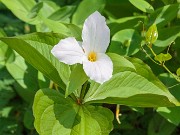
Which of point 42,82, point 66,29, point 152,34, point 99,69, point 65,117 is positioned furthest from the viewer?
point 42,82

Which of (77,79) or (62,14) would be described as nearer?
(77,79)

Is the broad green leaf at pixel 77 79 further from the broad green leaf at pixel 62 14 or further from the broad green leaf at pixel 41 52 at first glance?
the broad green leaf at pixel 62 14

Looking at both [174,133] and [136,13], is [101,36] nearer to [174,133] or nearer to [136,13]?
[136,13]

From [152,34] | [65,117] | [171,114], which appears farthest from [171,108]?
[65,117]

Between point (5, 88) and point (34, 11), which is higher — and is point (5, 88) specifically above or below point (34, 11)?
below

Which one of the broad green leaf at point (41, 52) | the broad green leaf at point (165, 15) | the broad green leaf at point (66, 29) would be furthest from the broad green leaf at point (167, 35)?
the broad green leaf at point (41, 52)

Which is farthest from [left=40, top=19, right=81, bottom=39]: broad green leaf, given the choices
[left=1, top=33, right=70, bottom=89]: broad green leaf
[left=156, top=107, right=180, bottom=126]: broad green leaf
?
[left=156, top=107, right=180, bottom=126]: broad green leaf

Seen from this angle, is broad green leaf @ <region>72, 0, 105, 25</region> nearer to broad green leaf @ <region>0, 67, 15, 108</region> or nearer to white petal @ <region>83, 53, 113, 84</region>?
broad green leaf @ <region>0, 67, 15, 108</region>

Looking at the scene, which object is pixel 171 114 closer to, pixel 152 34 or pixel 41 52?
pixel 152 34
